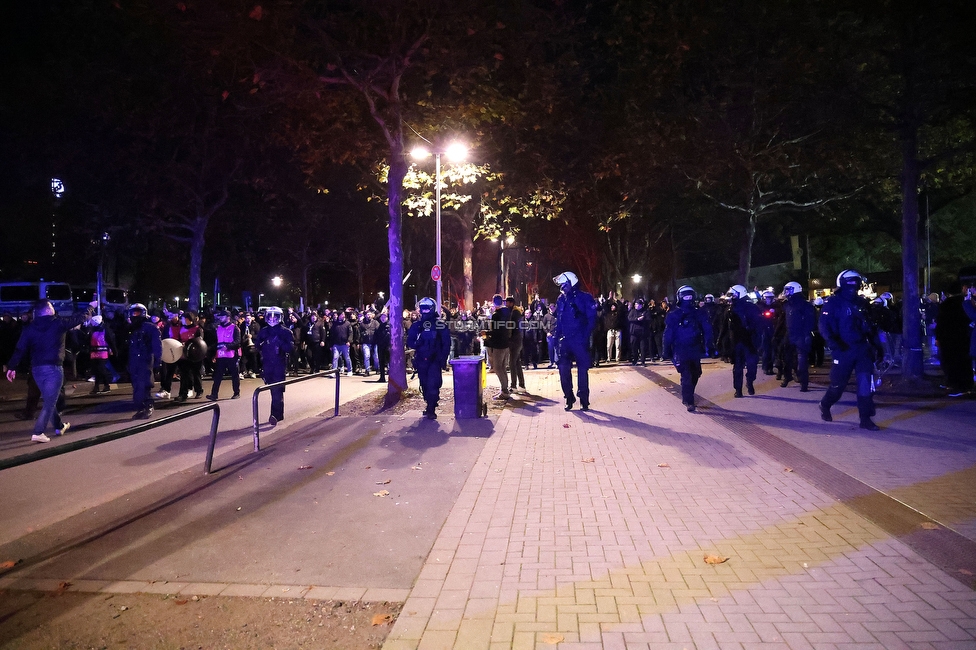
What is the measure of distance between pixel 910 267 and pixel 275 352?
12.0 m

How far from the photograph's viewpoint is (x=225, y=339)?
43.0 ft

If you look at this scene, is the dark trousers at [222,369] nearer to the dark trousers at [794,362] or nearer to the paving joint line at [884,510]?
the paving joint line at [884,510]

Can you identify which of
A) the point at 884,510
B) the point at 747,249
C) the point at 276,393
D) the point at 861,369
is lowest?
the point at 884,510

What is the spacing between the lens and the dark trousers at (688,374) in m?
10.6

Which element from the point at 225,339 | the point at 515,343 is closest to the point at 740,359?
the point at 515,343

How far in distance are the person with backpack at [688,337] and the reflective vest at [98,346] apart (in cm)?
1177

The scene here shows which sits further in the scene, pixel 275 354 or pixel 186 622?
pixel 275 354

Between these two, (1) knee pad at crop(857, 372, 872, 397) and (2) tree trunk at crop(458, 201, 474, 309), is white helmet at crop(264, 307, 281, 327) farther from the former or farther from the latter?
(2) tree trunk at crop(458, 201, 474, 309)

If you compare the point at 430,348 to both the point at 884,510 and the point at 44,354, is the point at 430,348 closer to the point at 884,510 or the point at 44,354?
the point at 44,354

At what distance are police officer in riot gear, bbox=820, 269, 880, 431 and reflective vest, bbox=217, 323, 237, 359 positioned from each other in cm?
1031

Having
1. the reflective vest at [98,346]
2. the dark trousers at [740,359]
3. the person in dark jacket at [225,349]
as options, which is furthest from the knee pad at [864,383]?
the reflective vest at [98,346]

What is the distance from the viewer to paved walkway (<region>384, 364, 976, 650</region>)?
3637mm

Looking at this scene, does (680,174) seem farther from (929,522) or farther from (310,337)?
(929,522)

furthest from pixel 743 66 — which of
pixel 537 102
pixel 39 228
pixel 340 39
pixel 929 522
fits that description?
pixel 39 228
